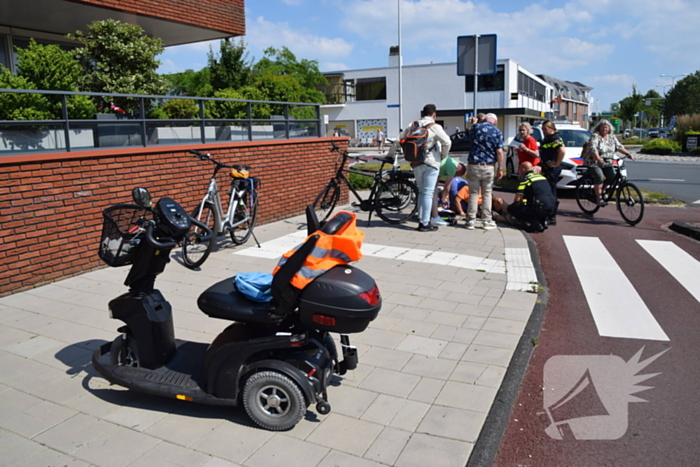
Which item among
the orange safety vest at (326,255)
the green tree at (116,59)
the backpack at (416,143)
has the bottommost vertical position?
the orange safety vest at (326,255)

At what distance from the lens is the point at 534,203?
982 cm

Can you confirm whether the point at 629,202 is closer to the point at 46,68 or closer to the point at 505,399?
the point at 505,399

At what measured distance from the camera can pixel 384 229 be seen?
9992mm

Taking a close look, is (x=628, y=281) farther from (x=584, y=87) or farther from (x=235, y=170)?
(x=584, y=87)

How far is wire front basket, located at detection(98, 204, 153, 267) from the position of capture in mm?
3709

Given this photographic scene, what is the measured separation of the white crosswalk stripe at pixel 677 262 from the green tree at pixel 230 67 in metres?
11.1

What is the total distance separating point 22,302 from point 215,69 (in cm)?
1134

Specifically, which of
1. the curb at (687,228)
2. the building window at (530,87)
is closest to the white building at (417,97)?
the building window at (530,87)

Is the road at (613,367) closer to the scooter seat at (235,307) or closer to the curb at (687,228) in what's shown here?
the curb at (687,228)

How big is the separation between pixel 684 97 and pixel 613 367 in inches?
3109

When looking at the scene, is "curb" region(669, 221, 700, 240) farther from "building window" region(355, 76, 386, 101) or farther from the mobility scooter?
"building window" region(355, 76, 386, 101)

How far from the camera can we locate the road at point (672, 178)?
595 inches

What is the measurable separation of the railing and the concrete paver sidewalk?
64.9 inches

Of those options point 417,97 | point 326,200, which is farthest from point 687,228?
point 417,97
